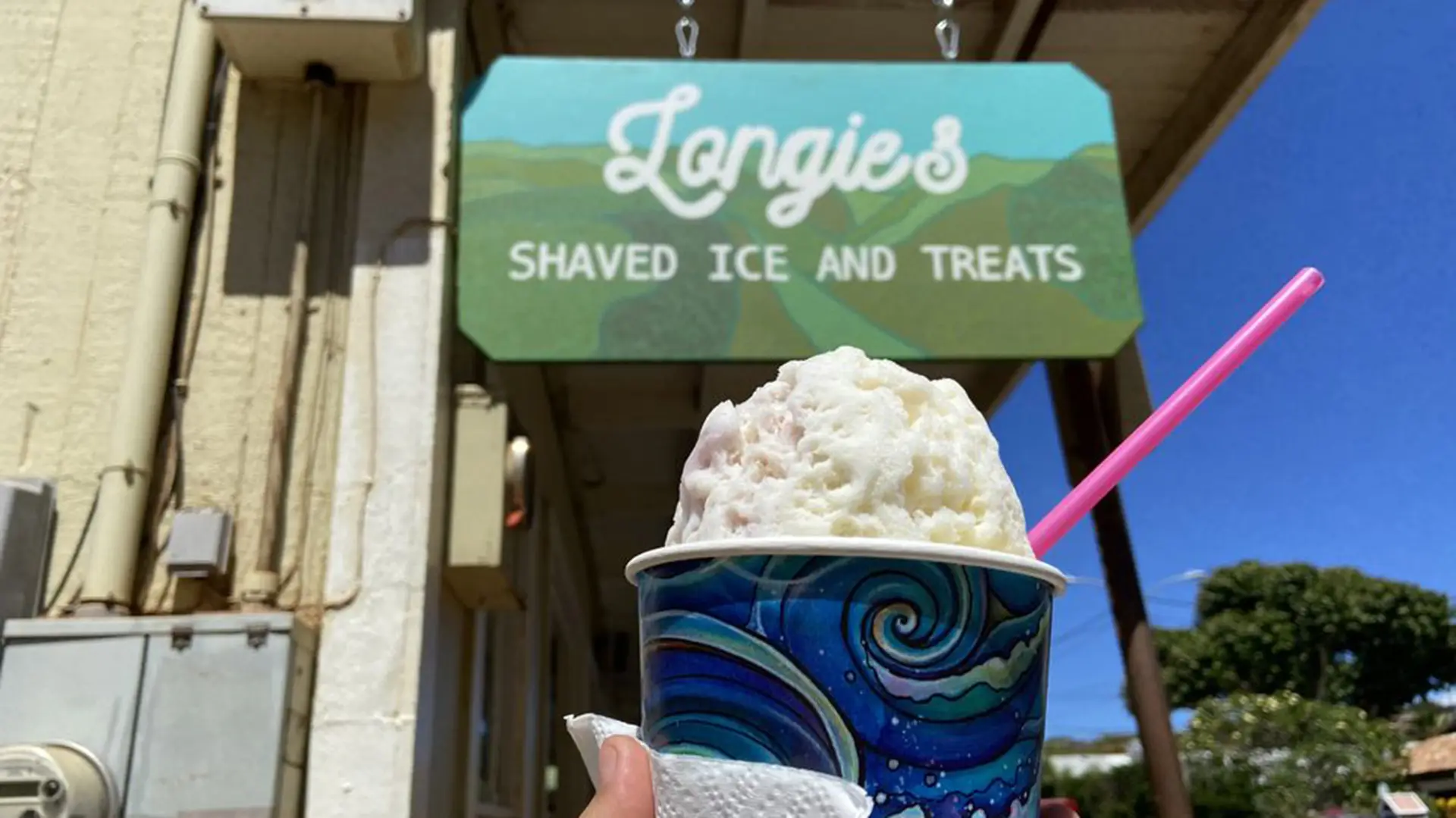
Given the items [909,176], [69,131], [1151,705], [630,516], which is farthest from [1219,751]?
[69,131]

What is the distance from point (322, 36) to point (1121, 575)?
4.07 meters

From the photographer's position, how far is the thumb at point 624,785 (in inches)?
38.7

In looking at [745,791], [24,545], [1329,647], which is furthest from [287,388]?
[1329,647]

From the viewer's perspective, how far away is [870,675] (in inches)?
36.6

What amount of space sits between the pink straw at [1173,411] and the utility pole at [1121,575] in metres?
3.35

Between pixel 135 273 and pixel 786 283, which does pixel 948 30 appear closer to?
pixel 786 283

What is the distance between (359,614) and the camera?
317cm

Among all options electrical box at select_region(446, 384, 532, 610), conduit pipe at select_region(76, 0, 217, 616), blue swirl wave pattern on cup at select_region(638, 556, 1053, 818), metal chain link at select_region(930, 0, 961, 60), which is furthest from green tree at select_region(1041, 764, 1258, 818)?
blue swirl wave pattern on cup at select_region(638, 556, 1053, 818)

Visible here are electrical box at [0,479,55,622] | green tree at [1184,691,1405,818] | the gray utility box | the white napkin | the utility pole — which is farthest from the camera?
green tree at [1184,691,1405,818]

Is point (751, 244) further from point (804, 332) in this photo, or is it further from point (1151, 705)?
point (1151, 705)

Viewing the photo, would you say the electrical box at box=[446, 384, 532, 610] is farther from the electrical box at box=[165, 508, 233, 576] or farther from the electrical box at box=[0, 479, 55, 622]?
the electrical box at box=[0, 479, 55, 622]

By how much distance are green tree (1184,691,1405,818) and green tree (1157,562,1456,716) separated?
9.83 metres

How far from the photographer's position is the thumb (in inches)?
38.7

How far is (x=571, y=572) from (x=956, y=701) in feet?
24.1
